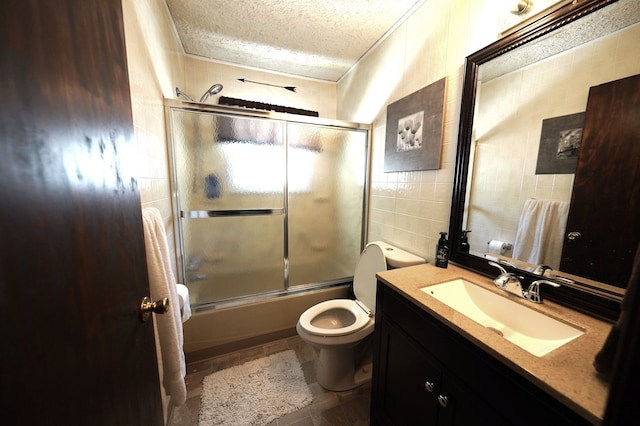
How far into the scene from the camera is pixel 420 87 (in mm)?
1440

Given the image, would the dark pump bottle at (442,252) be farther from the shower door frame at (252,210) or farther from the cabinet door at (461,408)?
the shower door frame at (252,210)

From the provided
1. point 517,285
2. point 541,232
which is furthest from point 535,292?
point 541,232

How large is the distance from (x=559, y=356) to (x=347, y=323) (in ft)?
3.87

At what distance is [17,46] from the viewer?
30cm

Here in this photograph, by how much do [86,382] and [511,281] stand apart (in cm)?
138

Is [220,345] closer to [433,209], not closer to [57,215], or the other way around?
→ [57,215]

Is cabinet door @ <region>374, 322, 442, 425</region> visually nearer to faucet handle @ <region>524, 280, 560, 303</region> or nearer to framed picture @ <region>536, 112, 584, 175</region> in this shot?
faucet handle @ <region>524, 280, 560, 303</region>

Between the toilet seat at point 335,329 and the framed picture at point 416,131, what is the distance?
1.06 metres

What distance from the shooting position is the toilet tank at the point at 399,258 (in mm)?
1391

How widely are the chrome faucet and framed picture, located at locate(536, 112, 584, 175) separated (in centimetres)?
40

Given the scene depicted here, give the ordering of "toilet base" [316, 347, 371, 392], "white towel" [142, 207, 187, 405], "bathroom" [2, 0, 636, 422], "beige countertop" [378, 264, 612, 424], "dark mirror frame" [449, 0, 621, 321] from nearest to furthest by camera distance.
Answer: "beige countertop" [378, 264, 612, 424] → "dark mirror frame" [449, 0, 621, 321] → "white towel" [142, 207, 187, 405] → "bathroom" [2, 0, 636, 422] → "toilet base" [316, 347, 371, 392]

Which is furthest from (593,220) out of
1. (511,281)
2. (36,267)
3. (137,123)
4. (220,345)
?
(220,345)

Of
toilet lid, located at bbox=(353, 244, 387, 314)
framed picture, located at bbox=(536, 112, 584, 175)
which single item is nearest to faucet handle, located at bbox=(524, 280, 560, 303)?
framed picture, located at bbox=(536, 112, 584, 175)

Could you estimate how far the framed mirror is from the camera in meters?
0.73
